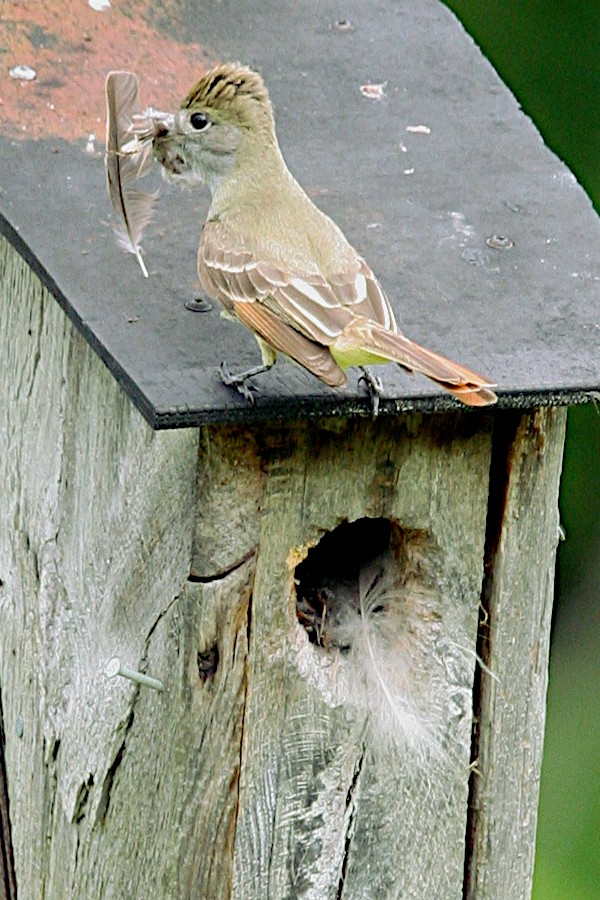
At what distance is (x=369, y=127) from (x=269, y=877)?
4.76 feet

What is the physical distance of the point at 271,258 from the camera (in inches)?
127

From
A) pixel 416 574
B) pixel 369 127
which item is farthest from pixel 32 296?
pixel 416 574

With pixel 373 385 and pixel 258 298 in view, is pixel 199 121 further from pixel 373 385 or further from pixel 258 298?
pixel 373 385

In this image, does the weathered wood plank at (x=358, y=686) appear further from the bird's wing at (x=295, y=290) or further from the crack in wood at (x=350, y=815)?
the bird's wing at (x=295, y=290)

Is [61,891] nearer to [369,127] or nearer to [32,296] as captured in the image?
[32,296]

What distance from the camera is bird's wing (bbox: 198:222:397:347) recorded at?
10.0 feet

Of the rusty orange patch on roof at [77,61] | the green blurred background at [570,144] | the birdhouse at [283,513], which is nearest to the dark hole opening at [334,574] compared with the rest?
the birdhouse at [283,513]

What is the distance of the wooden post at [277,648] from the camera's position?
3.12 metres

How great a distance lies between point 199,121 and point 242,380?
2.58ft

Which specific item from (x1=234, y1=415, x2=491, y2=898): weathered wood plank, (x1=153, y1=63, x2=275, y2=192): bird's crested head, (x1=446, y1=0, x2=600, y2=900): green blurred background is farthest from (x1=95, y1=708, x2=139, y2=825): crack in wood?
Answer: (x1=446, y1=0, x2=600, y2=900): green blurred background

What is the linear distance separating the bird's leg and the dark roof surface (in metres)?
0.02

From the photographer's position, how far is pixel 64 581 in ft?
11.8

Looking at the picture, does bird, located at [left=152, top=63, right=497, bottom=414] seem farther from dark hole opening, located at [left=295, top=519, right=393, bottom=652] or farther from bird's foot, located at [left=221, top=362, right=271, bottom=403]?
dark hole opening, located at [left=295, top=519, right=393, bottom=652]

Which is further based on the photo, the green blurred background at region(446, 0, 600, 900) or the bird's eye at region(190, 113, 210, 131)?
the green blurred background at region(446, 0, 600, 900)
